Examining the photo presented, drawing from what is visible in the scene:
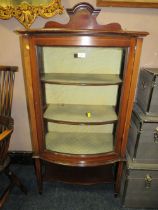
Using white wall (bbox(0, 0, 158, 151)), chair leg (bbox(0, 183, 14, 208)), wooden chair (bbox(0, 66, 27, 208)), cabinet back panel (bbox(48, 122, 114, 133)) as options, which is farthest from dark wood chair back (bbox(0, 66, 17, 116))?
chair leg (bbox(0, 183, 14, 208))

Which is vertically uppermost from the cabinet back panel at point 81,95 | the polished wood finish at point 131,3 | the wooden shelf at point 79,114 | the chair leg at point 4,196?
the polished wood finish at point 131,3

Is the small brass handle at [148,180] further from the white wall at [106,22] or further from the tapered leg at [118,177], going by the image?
the white wall at [106,22]

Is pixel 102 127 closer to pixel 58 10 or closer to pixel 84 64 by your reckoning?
pixel 84 64

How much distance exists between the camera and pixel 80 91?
1677 mm

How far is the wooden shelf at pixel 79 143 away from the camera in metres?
1.56

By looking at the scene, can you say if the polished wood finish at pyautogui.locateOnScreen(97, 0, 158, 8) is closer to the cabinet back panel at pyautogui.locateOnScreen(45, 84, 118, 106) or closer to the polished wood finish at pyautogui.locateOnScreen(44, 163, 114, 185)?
the cabinet back panel at pyautogui.locateOnScreen(45, 84, 118, 106)

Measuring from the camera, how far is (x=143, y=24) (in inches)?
60.7

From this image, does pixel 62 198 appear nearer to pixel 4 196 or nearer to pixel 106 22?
pixel 4 196

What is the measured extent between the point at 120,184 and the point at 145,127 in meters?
0.69

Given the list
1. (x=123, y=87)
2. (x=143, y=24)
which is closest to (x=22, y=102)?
(x=123, y=87)

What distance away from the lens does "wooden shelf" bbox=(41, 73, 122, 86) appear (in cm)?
131

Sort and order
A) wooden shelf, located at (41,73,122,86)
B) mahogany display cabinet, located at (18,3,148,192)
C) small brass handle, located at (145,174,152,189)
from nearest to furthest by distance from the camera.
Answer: mahogany display cabinet, located at (18,3,148,192) < wooden shelf, located at (41,73,122,86) < small brass handle, located at (145,174,152,189)

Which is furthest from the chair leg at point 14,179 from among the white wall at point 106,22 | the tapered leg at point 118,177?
the tapered leg at point 118,177

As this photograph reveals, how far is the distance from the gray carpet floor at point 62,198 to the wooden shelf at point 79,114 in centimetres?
84
